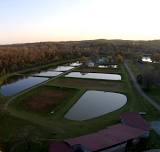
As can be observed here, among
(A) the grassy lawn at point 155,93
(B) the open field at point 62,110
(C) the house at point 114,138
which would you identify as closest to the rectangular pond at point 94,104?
(B) the open field at point 62,110

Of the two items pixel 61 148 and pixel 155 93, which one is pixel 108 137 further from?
pixel 155 93

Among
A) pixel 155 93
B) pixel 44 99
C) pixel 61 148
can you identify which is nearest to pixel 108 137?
pixel 61 148

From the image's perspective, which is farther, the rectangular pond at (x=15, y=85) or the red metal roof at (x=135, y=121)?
the rectangular pond at (x=15, y=85)

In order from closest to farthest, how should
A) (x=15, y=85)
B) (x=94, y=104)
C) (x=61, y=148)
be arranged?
(x=61, y=148) → (x=94, y=104) → (x=15, y=85)

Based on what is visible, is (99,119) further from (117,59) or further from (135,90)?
(117,59)

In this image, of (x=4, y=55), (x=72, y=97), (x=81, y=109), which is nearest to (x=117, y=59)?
(x=4, y=55)

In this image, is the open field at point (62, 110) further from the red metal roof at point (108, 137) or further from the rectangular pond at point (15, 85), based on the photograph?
the rectangular pond at point (15, 85)

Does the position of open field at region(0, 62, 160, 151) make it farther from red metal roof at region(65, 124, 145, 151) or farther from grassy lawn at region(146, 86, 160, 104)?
red metal roof at region(65, 124, 145, 151)

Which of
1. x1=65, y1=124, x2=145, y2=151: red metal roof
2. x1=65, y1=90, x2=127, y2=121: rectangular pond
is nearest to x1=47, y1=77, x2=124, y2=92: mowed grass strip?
x1=65, y1=90, x2=127, y2=121: rectangular pond
